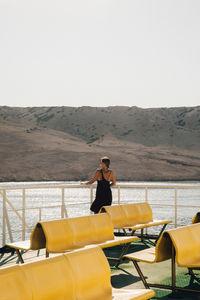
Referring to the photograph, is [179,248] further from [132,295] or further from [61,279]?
[61,279]

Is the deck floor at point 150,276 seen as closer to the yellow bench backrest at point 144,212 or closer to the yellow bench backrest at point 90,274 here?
the yellow bench backrest at point 144,212

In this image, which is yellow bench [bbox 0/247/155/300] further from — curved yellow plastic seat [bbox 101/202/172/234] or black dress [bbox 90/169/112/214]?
black dress [bbox 90/169/112/214]

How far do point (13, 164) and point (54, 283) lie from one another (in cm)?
9363

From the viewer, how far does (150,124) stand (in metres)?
135

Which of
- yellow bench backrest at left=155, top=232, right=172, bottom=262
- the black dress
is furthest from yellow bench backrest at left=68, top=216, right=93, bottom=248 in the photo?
the black dress

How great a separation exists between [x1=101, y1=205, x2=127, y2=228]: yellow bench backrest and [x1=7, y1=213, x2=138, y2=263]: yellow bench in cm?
79

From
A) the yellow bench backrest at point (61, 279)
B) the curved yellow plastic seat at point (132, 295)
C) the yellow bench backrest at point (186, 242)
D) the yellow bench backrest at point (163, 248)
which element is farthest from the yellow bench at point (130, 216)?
the yellow bench backrest at point (61, 279)

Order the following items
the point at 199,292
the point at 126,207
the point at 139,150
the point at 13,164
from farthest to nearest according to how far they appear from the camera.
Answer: the point at 139,150
the point at 13,164
the point at 126,207
the point at 199,292

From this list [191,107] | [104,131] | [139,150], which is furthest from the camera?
[191,107]

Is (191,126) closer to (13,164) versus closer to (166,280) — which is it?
(13,164)

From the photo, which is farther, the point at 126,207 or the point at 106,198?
the point at 106,198

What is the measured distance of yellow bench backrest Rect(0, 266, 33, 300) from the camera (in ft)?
7.36

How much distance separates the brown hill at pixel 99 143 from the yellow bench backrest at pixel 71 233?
278ft

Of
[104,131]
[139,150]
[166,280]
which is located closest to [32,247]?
Answer: [166,280]
